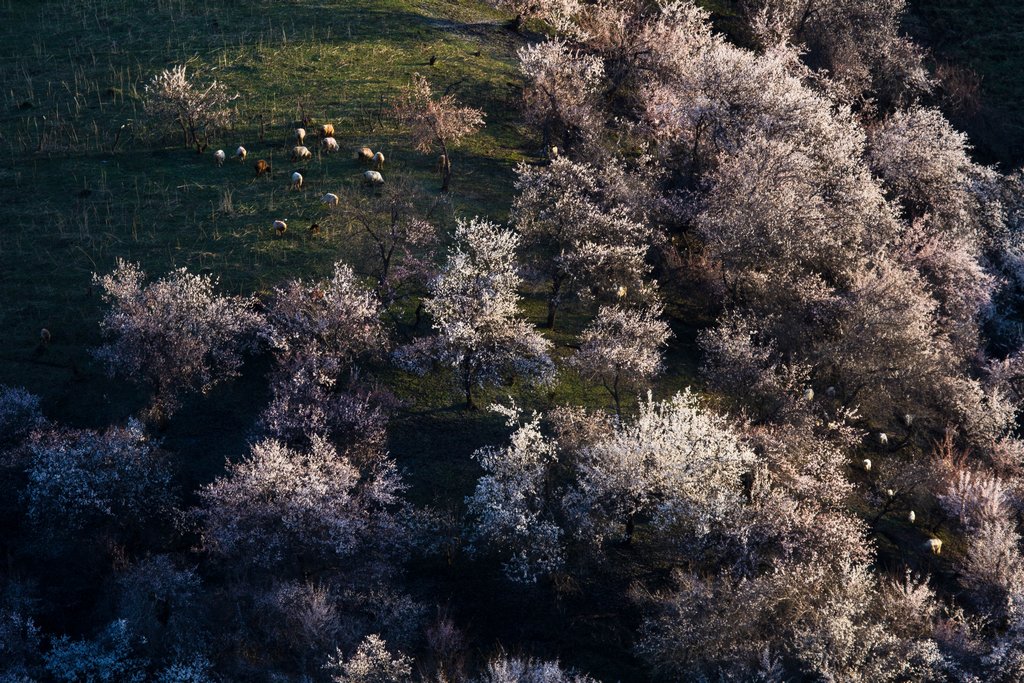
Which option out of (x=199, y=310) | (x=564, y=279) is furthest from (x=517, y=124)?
(x=199, y=310)

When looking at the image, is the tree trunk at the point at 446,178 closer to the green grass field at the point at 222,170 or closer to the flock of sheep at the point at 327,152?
the green grass field at the point at 222,170

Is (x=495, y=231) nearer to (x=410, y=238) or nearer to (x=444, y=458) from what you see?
(x=410, y=238)

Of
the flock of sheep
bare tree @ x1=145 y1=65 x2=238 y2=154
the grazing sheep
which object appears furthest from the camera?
bare tree @ x1=145 y1=65 x2=238 y2=154

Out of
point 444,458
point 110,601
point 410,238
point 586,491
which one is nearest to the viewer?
point 110,601

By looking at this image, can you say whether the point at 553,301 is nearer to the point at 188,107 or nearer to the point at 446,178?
the point at 446,178

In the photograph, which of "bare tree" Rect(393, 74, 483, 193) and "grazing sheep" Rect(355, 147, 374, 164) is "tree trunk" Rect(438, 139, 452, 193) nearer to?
"bare tree" Rect(393, 74, 483, 193)

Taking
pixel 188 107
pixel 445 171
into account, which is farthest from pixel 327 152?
pixel 188 107

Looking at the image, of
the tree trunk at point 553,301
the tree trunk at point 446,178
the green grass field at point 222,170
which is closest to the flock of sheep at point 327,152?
the green grass field at point 222,170

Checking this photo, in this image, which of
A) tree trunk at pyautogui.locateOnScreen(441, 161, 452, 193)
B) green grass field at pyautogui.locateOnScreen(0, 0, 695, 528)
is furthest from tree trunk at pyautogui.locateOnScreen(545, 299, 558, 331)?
tree trunk at pyautogui.locateOnScreen(441, 161, 452, 193)
